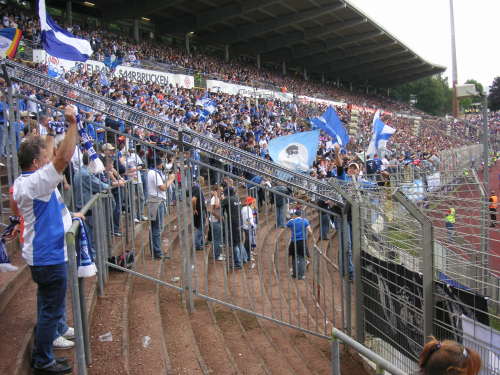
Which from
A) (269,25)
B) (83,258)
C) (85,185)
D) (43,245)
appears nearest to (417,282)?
(83,258)

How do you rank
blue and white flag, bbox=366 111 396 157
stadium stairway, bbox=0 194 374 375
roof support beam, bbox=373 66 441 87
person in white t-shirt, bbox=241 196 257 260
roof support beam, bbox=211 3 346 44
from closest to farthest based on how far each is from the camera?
stadium stairway, bbox=0 194 374 375 < person in white t-shirt, bbox=241 196 257 260 < blue and white flag, bbox=366 111 396 157 < roof support beam, bbox=211 3 346 44 < roof support beam, bbox=373 66 441 87

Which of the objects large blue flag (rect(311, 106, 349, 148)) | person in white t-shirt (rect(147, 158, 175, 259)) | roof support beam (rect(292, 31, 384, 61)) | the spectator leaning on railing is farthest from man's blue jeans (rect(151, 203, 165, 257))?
roof support beam (rect(292, 31, 384, 61))

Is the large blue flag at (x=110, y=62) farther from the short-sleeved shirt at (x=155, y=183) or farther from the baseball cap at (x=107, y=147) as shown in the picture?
the baseball cap at (x=107, y=147)

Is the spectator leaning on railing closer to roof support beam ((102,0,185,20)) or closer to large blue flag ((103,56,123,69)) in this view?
large blue flag ((103,56,123,69))

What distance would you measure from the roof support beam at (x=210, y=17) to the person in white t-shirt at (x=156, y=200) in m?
28.8

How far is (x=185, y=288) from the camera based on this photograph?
4.95 meters

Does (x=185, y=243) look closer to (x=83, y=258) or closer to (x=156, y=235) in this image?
(x=156, y=235)

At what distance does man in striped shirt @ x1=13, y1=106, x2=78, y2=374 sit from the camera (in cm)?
298

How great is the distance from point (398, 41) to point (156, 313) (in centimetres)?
4864

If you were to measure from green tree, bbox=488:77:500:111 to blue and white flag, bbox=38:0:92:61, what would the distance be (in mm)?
88897

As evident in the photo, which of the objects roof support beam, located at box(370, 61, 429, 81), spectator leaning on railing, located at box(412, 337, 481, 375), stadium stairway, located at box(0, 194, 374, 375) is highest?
roof support beam, located at box(370, 61, 429, 81)

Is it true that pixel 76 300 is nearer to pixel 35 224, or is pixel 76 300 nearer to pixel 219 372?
pixel 35 224

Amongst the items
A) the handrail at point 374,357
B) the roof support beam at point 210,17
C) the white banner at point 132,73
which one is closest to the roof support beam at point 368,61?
the roof support beam at point 210,17

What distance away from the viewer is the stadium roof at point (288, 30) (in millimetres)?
31906
